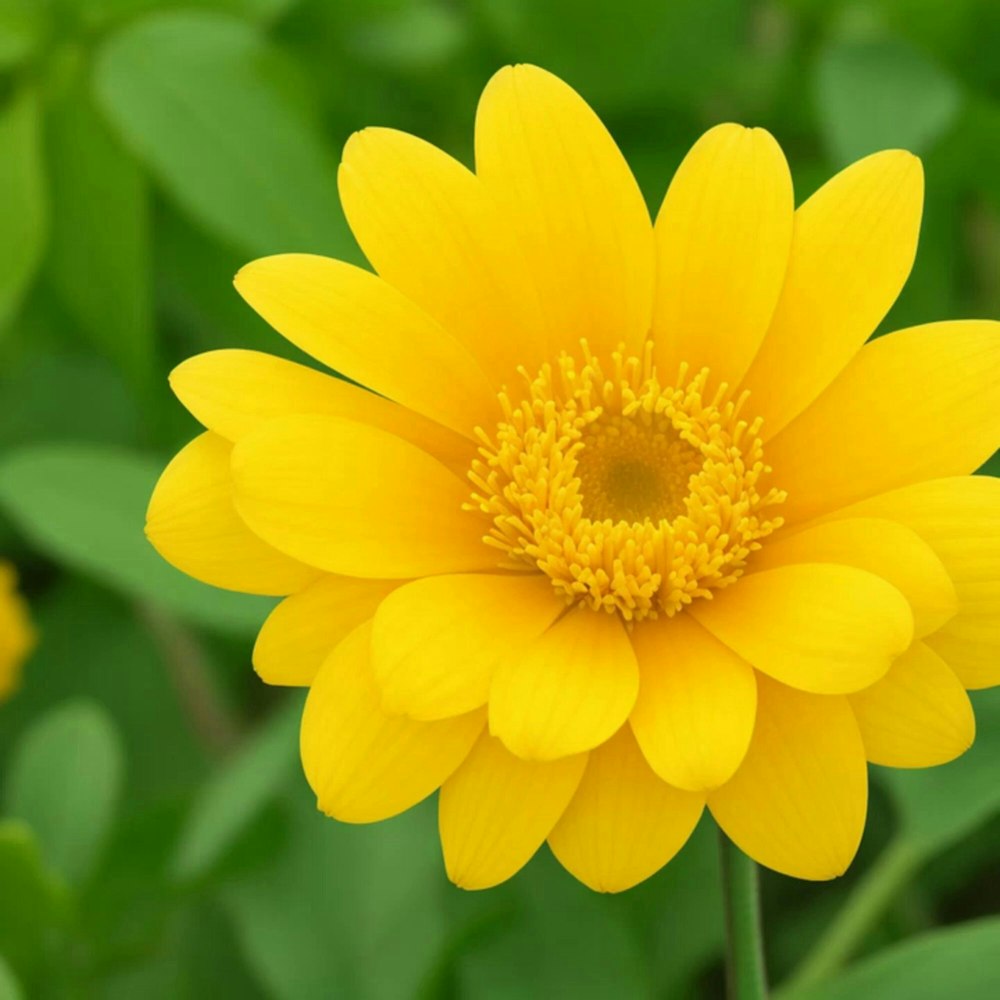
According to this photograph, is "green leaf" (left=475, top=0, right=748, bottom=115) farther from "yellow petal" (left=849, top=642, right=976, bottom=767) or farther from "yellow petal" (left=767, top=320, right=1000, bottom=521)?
"yellow petal" (left=849, top=642, right=976, bottom=767)

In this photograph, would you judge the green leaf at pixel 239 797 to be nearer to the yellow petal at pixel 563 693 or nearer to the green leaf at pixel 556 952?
the green leaf at pixel 556 952

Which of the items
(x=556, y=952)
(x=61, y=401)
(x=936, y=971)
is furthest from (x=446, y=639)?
(x=61, y=401)

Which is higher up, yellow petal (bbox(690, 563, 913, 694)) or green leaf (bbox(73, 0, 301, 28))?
green leaf (bbox(73, 0, 301, 28))

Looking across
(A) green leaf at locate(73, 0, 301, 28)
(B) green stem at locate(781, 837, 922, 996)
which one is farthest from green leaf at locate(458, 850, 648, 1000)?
(A) green leaf at locate(73, 0, 301, 28)

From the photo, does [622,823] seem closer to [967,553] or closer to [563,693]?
[563,693]

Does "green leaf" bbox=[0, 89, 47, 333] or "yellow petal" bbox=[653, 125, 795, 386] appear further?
"green leaf" bbox=[0, 89, 47, 333]

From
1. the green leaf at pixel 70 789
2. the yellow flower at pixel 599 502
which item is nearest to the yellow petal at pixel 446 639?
the yellow flower at pixel 599 502

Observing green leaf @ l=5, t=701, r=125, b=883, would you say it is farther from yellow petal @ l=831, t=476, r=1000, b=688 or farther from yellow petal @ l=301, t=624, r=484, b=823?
yellow petal @ l=831, t=476, r=1000, b=688

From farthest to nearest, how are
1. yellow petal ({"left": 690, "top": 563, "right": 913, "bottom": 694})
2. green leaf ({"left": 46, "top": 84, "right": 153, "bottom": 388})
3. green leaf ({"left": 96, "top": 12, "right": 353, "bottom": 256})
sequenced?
green leaf ({"left": 46, "top": 84, "right": 153, "bottom": 388}) → green leaf ({"left": 96, "top": 12, "right": 353, "bottom": 256}) → yellow petal ({"left": 690, "top": 563, "right": 913, "bottom": 694})

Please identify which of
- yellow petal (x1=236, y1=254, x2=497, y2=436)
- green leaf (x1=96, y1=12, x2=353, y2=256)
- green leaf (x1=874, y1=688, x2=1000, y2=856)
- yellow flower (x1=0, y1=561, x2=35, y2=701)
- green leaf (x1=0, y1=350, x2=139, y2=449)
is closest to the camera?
yellow petal (x1=236, y1=254, x2=497, y2=436)

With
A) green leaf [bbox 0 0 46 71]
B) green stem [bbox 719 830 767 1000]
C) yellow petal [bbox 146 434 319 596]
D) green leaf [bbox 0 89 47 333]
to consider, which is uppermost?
green leaf [bbox 0 0 46 71]
